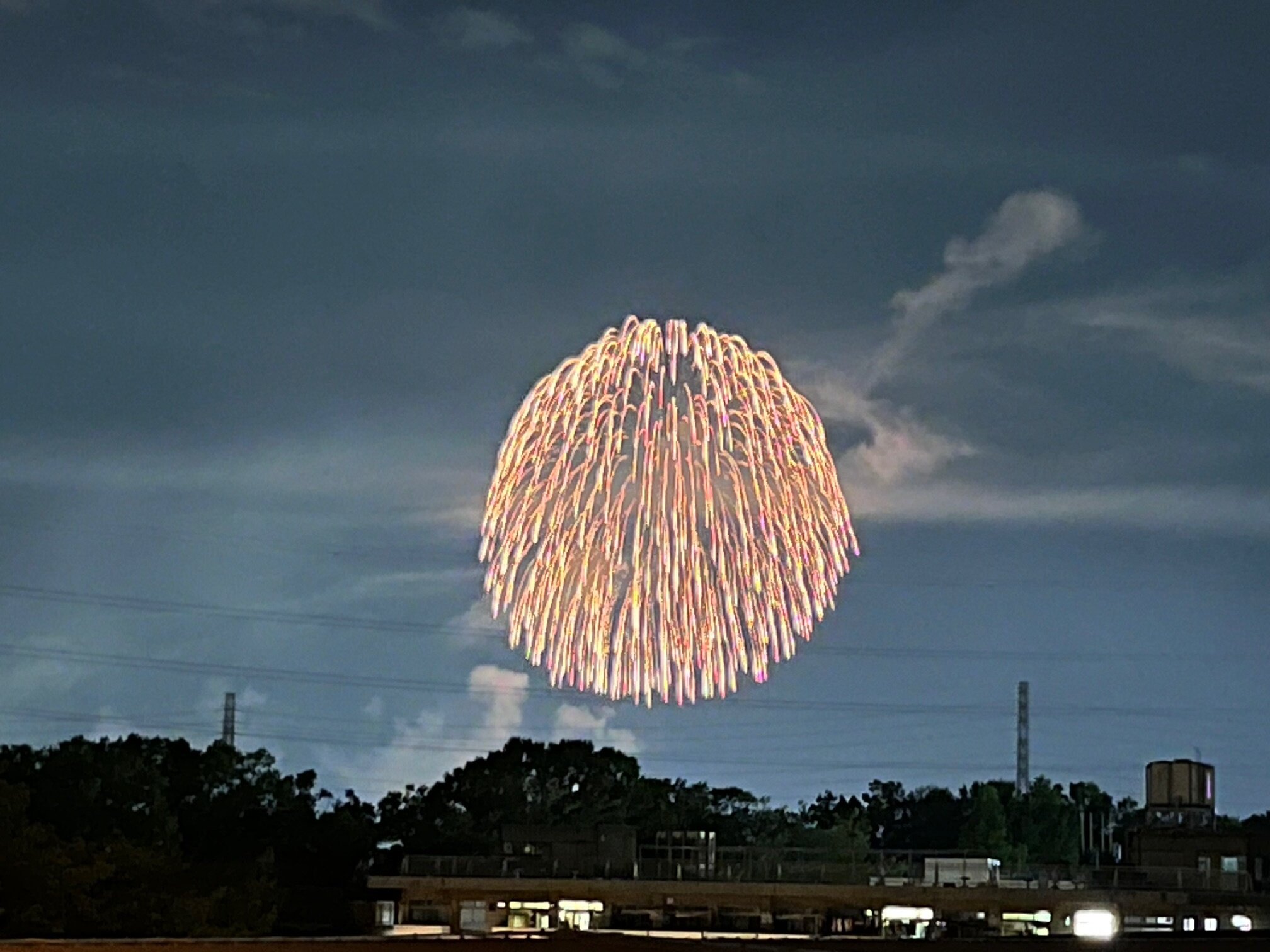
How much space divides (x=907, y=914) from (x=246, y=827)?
48927 millimetres

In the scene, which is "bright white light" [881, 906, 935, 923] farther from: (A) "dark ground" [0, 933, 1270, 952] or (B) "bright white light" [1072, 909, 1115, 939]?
(A) "dark ground" [0, 933, 1270, 952]

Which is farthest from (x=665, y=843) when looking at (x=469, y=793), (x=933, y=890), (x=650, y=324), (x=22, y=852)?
(x=650, y=324)

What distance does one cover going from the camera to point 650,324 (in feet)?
208

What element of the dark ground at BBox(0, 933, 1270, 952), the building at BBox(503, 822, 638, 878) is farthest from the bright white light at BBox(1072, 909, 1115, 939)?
the dark ground at BBox(0, 933, 1270, 952)

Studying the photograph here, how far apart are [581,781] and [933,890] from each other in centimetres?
6486

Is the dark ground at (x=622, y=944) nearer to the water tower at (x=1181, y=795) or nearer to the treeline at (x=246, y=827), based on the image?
the treeline at (x=246, y=827)

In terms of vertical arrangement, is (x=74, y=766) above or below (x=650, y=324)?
below

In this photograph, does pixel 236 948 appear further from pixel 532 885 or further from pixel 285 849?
pixel 285 849

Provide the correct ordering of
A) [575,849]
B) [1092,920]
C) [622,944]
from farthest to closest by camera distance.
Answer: [575,849]
[1092,920]
[622,944]

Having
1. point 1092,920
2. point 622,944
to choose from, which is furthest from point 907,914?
point 622,944

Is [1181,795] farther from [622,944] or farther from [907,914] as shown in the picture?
[622,944]

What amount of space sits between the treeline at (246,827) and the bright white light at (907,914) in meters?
30.0

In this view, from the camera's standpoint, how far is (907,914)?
382 ft

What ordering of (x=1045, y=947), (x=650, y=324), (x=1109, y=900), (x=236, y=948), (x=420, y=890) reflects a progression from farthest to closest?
(x=420, y=890), (x=1109, y=900), (x=650, y=324), (x=1045, y=947), (x=236, y=948)
